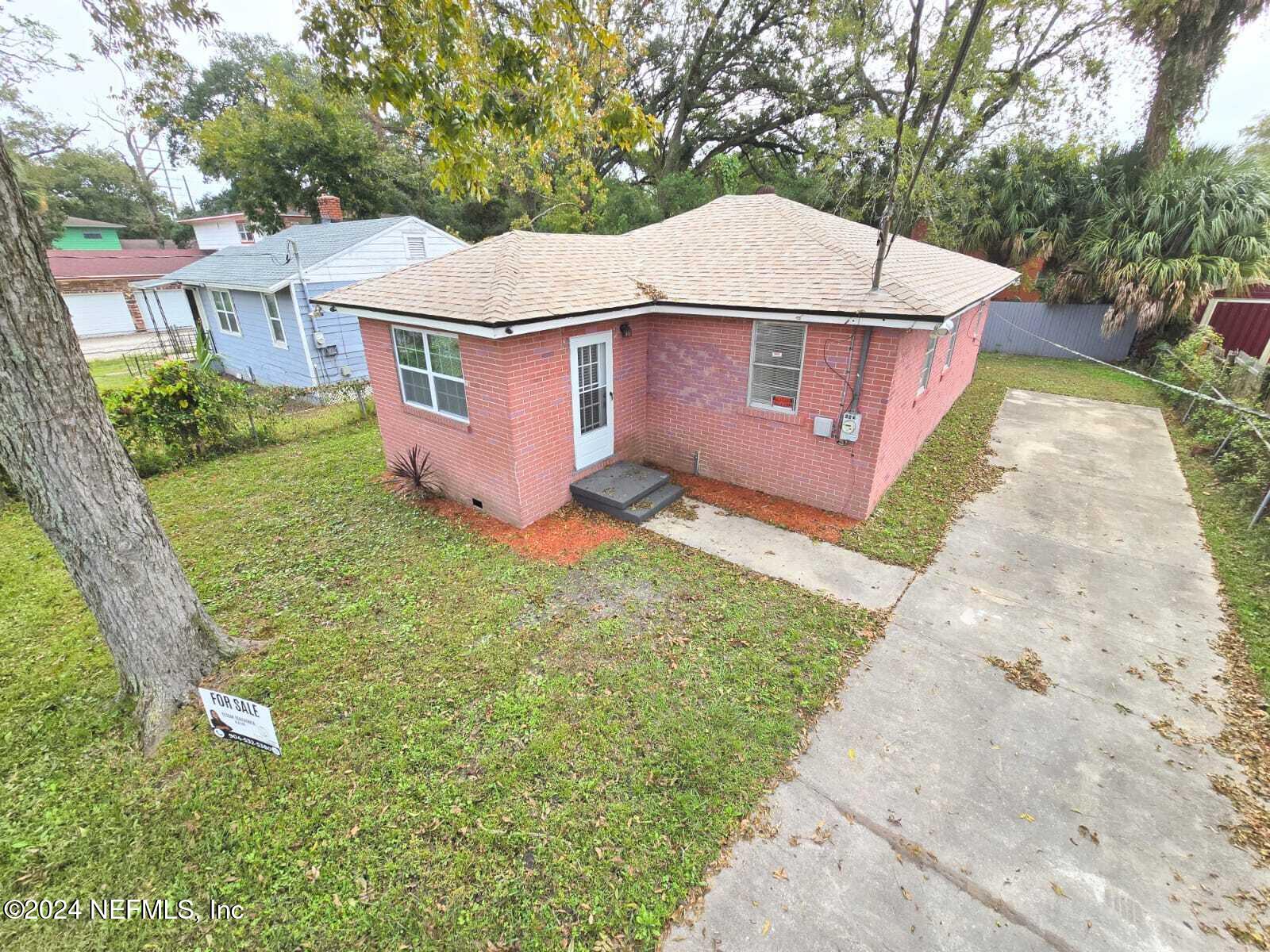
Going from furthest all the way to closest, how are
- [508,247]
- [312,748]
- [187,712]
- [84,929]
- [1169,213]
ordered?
[1169,213], [508,247], [187,712], [312,748], [84,929]

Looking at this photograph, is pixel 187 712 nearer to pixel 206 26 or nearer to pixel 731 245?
pixel 206 26

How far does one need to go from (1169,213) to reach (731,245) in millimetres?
15985

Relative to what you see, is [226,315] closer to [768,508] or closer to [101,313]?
[101,313]

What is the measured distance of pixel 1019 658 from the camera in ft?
16.2

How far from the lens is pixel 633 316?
25.7 feet

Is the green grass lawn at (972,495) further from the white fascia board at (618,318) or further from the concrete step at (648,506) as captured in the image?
the white fascia board at (618,318)

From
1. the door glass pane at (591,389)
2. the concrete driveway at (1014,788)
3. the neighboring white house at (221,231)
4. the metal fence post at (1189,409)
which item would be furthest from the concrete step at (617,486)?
the neighboring white house at (221,231)

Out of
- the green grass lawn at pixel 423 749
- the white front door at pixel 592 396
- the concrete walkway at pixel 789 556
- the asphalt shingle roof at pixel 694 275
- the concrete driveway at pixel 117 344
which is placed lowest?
the concrete driveway at pixel 117 344

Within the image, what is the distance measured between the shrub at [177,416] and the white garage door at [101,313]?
82.6ft

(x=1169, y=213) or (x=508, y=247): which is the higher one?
(x=1169, y=213)

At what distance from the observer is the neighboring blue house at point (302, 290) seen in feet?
46.5

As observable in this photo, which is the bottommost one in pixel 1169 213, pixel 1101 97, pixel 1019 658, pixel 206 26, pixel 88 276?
pixel 1019 658

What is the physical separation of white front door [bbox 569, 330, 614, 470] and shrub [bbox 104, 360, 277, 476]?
24.4 feet

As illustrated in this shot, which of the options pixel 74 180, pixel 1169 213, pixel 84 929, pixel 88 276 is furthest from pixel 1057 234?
pixel 74 180
